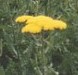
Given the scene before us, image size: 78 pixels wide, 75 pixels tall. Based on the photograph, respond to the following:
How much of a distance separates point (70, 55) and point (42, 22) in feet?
3.63

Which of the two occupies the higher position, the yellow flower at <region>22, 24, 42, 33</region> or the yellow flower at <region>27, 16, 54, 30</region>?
the yellow flower at <region>27, 16, 54, 30</region>

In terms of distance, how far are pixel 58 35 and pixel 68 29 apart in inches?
8.5

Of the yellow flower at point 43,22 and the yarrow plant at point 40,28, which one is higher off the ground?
the yellow flower at point 43,22

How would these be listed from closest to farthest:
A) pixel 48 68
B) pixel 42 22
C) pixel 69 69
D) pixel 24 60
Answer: pixel 42 22, pixel 48 68, pixel 24 60, pixel 69 69

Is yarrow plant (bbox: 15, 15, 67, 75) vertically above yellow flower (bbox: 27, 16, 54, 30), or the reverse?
yellow flower (bbox: 27, 16, 54, 30)

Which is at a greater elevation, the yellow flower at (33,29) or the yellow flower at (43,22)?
the yellow flower at (43,22)

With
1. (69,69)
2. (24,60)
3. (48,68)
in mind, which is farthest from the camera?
(69,69)

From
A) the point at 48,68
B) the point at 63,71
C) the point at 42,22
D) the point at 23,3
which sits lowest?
the point at 63,71

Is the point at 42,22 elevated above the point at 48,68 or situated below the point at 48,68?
above

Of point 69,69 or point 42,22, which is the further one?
point 69,69

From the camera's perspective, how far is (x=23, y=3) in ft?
12.1

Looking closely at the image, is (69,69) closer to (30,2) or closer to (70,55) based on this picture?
(70,55)

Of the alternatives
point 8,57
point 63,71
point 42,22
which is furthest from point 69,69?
point 42,22

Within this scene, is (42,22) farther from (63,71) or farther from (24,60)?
(63,71)
